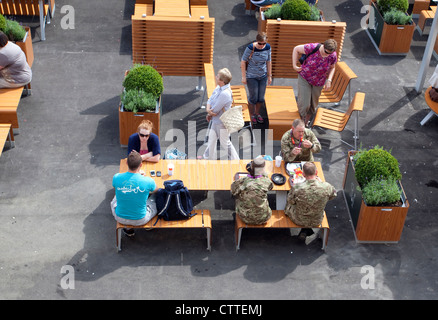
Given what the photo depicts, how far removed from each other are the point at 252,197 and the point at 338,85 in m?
4.51

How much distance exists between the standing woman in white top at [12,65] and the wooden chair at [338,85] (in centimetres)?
582

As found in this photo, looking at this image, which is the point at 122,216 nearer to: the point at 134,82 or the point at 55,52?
the point at 134,82

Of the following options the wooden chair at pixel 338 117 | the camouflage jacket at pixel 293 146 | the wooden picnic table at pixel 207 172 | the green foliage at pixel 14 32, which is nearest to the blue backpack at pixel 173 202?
the wooden picnic table at pixel 207 172

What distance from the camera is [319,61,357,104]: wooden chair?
12.2 m

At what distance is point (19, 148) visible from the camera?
11.3 meters

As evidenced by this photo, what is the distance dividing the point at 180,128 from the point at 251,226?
355cm

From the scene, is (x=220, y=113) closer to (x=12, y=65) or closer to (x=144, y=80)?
(x=144, y=80)

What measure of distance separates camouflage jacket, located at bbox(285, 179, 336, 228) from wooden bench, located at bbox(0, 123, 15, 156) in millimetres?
4947

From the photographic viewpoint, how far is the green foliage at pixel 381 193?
30.5ft

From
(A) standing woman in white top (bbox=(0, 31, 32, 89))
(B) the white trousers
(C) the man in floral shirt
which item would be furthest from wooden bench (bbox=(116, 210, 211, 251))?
(A) standing woman in white top (bbox=(0, 31, 32, 89))

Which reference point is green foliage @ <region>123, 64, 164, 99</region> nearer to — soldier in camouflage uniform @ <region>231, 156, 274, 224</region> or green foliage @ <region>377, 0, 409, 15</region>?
soldier in camouflage uniform @ <region>231, 156, 274, 224</region>

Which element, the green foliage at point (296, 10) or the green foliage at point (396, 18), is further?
the green foliage at point (396, 18)

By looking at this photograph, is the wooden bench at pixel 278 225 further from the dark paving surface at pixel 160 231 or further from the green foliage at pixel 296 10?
the green foliage at pixel 296 10

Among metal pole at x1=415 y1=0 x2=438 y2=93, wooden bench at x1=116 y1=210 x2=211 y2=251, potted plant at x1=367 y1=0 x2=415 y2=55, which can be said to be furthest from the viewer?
potted plant at x1=367 y1=0 x2=415 y2=55
